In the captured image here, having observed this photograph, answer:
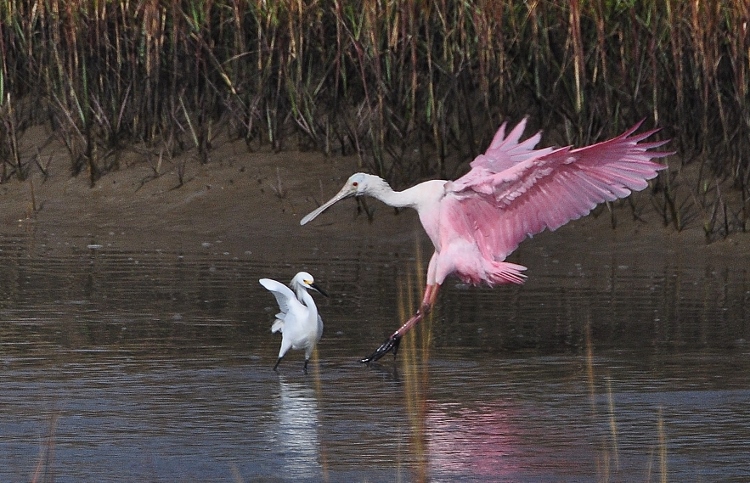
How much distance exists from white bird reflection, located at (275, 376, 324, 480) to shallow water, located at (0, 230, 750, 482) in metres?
0.01

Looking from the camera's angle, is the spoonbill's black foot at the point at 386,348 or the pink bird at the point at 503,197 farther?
the pink bird at the point at 503,197

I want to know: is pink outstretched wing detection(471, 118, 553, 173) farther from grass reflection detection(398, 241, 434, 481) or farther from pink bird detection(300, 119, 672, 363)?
grass reflection detection(398, 241, 434, 481)

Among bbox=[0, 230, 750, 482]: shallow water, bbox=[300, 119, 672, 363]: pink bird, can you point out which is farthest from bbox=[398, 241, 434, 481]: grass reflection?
bbox=[300, 119, 672, 363]: pink bird

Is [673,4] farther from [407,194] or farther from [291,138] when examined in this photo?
[407,194]

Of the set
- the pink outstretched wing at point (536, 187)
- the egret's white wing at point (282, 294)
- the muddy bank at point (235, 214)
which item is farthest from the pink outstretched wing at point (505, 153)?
the muddy bank at point (235, 214)

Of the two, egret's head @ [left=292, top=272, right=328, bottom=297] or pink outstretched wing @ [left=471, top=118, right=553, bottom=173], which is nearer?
egret's head @ [left=292, top=272, right=328, bottom=297]

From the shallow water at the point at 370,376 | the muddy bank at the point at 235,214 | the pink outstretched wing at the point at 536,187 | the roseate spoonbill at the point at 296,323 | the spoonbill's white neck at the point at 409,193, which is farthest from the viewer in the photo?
the muddy bank at the point at 235,214

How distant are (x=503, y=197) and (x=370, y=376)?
4.98 ft

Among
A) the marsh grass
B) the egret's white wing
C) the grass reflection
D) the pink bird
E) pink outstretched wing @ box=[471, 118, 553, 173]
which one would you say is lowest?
the grass reflection

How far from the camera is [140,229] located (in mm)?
12930

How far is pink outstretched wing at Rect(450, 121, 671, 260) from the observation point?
830 centimetres

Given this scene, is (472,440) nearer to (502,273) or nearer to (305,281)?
(305,281)

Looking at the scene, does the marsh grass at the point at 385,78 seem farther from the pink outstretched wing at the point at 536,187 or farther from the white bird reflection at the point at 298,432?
the white bird reflection at the point at 298,432

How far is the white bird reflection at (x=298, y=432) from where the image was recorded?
5.45 meters
